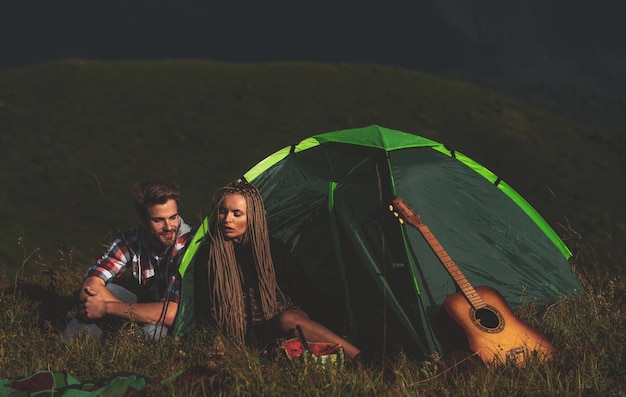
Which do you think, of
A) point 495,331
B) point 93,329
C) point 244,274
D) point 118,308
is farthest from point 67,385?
point 495,331

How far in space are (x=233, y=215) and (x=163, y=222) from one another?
21.0 inches

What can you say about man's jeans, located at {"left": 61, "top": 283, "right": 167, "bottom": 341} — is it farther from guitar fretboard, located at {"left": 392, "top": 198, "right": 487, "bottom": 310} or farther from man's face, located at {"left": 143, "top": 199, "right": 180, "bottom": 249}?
guitar fretboard, located at {"left": 392, "top": 198, "right": 487, "bottom": 310}

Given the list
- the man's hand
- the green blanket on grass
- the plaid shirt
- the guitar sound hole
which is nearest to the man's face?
the plaid shirt

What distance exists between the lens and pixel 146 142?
123 ft

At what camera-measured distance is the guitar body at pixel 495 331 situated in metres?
4.83

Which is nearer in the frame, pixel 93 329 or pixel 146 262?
pixel 93 329

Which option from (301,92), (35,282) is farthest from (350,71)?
Answer: (35,282)

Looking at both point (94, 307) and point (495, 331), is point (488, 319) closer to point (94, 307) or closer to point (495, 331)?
point (495, 331)

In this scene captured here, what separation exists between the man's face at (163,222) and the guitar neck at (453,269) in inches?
74.3

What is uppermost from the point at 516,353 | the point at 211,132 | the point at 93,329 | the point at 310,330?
the point at 211,132

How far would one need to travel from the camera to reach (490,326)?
5.10 metres

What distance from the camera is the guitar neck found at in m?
5.25

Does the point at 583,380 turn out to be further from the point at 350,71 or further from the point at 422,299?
the point at 350,71

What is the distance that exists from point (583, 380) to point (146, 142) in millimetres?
34942
